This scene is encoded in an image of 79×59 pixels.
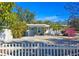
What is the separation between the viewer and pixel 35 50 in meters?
7.80

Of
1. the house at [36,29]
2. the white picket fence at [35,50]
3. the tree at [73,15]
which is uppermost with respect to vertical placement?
the tree at [73,15]

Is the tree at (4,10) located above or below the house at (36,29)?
above

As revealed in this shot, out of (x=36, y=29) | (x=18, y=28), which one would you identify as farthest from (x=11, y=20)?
(x=36, y=29)

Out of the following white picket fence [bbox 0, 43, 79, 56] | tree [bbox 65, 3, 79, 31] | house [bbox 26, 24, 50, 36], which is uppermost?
tree [bbox 65, 3, 79, 31]

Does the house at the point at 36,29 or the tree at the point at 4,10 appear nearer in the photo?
the house at the point at 36,29

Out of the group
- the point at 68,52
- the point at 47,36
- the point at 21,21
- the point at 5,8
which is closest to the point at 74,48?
the point at 68,52

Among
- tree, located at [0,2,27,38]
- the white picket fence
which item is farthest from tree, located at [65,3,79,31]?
tree, located at [0,2,27,38]

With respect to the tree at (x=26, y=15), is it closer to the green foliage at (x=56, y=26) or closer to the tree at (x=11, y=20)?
the tree at (x=11, y=20)

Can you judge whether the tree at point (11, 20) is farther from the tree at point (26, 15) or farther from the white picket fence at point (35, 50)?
the white picket fence at point (35, 50)

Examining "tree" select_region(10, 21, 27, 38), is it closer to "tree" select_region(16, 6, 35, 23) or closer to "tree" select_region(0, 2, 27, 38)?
"tree" select_region(0, 2, 27, 38)

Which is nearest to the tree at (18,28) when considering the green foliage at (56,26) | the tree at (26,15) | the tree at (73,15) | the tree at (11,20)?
the tree at (11,20)

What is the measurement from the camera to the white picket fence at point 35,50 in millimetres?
7801

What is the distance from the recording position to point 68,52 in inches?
307

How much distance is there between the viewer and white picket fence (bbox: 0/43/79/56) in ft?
25.6
